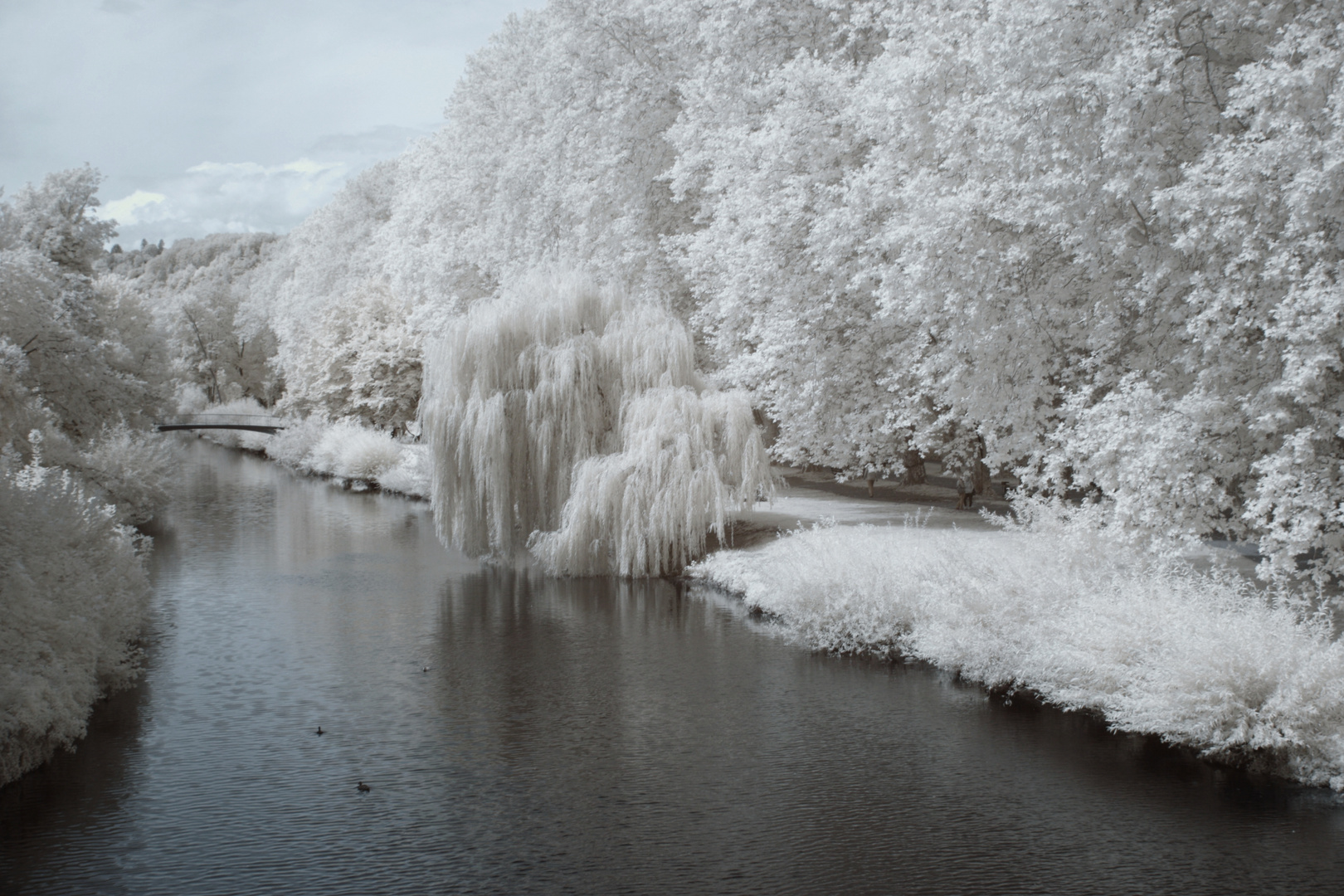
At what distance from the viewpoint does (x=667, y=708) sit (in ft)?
38.9

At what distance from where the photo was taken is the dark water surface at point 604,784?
26.3ft

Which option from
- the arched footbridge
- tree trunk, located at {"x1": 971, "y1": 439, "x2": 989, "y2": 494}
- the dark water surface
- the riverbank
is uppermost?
the arched footbridge

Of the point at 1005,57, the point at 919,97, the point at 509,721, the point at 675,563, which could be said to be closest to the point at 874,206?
the point at 919,97

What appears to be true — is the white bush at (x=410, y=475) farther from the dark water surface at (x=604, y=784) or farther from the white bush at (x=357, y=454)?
the dark water surface at (x=604, y=784)

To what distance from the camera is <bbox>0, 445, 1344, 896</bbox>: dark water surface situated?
26.3 feet

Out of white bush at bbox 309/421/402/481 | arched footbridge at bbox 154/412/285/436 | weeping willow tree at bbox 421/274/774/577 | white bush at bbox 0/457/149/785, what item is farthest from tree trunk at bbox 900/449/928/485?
arched footbridge at bbox 154/412/285/436

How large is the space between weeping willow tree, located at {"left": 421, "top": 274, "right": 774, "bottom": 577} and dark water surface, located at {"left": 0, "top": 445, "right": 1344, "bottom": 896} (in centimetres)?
293

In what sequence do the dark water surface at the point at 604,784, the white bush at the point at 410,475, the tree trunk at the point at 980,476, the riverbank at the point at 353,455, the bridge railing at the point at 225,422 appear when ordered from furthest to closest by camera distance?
the bridge railing at the point at 225,422 → the riverbank at the point at 353,455 → the white bush at the point at 410,475 → the tree trunk at the point at 980,476 → the dark water surface at the point at 604,784

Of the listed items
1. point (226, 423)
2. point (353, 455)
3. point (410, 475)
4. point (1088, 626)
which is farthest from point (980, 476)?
point (226, 423)

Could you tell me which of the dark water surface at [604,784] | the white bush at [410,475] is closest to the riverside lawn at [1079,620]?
the dark water surface at [604,784]

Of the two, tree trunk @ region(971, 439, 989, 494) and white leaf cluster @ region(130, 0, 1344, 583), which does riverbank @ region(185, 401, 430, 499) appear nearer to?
white leaf cluster @ region(130, 0, 1344, 583)

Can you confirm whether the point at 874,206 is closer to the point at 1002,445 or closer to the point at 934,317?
the point at 934,317

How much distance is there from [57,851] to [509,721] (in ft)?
13.9

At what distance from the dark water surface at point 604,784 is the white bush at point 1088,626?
1.34 ft
